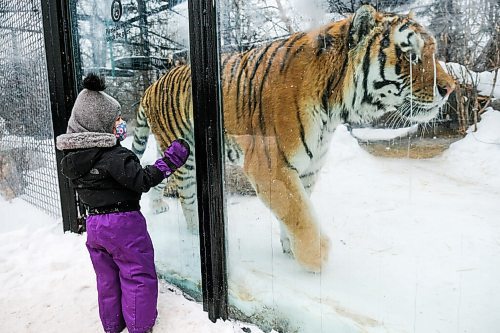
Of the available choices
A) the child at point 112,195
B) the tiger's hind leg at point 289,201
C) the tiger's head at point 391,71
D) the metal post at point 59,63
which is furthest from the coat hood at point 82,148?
the metal post at point 59,63

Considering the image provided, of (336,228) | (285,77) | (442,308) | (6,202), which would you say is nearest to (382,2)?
(285,77)

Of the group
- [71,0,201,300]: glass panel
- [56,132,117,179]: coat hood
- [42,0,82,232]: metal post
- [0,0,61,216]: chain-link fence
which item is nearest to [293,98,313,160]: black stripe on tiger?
[71,0,201,300]: glass panel

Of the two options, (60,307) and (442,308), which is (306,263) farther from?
(60,307)

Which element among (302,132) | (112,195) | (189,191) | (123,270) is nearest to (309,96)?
(302,132)

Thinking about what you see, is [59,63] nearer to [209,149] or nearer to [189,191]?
[189,191]

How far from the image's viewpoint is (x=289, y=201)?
1944mm

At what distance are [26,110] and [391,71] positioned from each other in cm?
340

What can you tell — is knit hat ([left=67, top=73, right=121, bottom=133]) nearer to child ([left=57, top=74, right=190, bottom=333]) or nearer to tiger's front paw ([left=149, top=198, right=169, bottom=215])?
child ([left=57, top=74, right=190, bottom=333])

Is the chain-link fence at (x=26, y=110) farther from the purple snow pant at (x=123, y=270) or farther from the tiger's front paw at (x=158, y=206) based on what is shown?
the purple snow pant at (x=123, y=270)

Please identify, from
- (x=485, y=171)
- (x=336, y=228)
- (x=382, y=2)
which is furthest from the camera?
(x=336, y=228)

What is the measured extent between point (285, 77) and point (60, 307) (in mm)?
1927

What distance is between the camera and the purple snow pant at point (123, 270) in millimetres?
2115

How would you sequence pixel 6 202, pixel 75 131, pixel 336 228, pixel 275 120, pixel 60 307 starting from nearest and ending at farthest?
pixel 336 228, pixel 275 120, pixel 75 131, pixel 60 307, pixel 6 202

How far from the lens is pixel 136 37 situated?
259 centimetres
